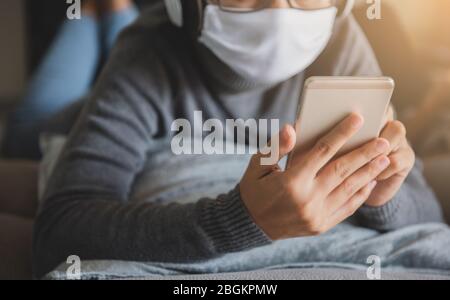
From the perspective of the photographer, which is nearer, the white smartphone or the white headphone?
the white smartphone

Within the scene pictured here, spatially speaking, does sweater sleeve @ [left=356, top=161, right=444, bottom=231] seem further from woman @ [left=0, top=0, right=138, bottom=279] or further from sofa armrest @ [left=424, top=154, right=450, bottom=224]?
woman @ [left=0, top=0, right=138, bottom=279]

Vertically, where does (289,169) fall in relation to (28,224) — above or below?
above

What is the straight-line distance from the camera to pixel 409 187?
24.8 inches

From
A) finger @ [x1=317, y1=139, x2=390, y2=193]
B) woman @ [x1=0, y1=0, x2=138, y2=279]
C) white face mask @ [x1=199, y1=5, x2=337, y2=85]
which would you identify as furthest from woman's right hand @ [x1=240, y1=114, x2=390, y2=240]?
woman @ [x1=0, y1=0, x2=138, y2=279]

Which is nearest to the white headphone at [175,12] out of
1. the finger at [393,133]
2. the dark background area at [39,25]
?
the finger at [393,133]

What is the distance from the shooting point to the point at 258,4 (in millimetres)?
528

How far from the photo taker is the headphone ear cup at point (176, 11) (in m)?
0.59

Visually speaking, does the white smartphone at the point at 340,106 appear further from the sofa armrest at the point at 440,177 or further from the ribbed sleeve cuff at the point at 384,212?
the sofa armrest at the point at 440,177

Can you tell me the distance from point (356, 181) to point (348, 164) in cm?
2

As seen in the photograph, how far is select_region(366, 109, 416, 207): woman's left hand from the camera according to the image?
495 mm

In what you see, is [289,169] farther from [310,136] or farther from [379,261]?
[379,261]

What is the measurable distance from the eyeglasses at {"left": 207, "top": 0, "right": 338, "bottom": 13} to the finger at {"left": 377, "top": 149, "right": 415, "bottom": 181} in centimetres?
16
